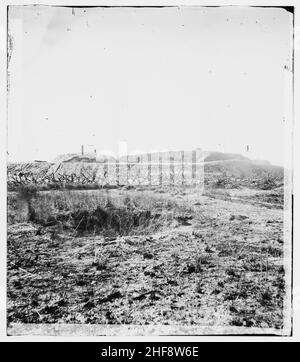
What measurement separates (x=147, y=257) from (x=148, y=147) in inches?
36.1

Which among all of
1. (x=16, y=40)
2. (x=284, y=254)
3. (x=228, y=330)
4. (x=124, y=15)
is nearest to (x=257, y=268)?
(x=284, y=254)

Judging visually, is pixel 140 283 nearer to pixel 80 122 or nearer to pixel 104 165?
pixel 104 165

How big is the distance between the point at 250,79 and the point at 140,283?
194 cm

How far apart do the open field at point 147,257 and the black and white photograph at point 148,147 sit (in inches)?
0.5

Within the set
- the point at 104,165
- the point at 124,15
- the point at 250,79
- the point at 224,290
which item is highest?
the point at 124,15

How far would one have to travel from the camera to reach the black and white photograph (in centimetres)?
258

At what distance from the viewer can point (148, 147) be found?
8.59 feet

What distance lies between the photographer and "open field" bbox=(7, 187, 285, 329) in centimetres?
249

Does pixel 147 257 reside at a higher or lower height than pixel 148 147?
lower

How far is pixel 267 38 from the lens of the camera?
261 centimetres

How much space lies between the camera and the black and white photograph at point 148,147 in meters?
2.58

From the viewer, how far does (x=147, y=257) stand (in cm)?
260

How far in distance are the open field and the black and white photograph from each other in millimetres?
12

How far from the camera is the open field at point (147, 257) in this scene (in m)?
2.49
